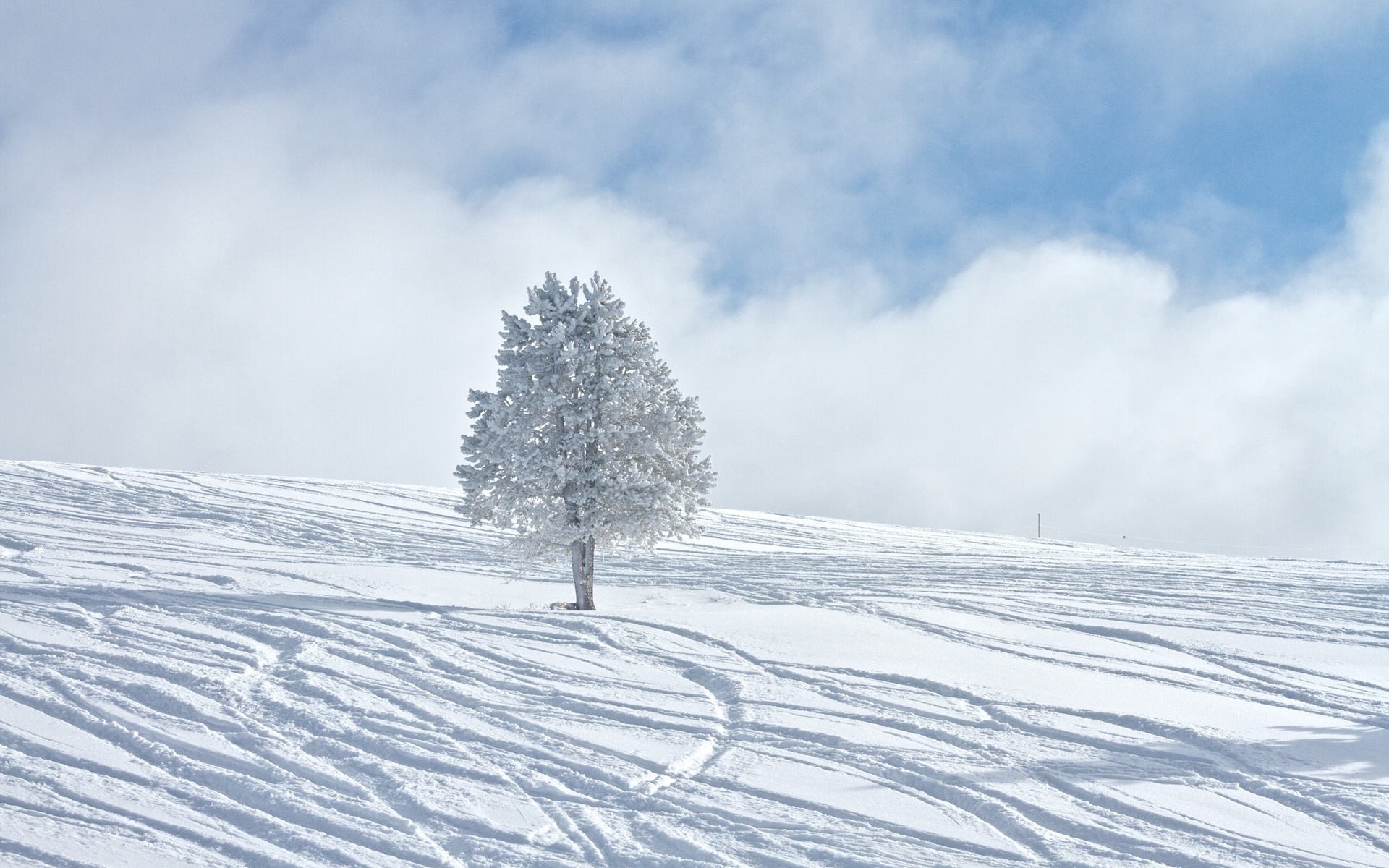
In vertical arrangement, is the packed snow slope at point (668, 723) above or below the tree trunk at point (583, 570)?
below

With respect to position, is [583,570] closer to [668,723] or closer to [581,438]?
[581,438]

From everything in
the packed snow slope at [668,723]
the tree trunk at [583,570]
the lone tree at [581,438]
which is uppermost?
the lone tree at [581,438]

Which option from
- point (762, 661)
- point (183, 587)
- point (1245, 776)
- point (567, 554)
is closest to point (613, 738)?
point (762, 661)

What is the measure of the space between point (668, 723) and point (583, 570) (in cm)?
860

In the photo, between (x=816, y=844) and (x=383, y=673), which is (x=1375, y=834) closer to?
(x=816, y=844)

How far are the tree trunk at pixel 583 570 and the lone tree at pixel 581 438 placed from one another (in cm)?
3

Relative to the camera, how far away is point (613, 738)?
9.05 meters

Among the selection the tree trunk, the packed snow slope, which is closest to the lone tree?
the tree trunk

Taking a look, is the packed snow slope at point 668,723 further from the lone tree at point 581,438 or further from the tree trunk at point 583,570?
the lone tree at point 581,438

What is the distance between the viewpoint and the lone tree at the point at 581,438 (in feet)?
57.4

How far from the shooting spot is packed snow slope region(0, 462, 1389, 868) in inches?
267

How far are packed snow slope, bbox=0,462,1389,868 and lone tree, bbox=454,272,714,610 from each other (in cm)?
176

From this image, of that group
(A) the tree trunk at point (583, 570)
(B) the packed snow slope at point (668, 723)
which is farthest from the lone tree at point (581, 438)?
(B) the packed snow slope at point (668, 723)

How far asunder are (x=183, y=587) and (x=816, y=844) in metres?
14.6
